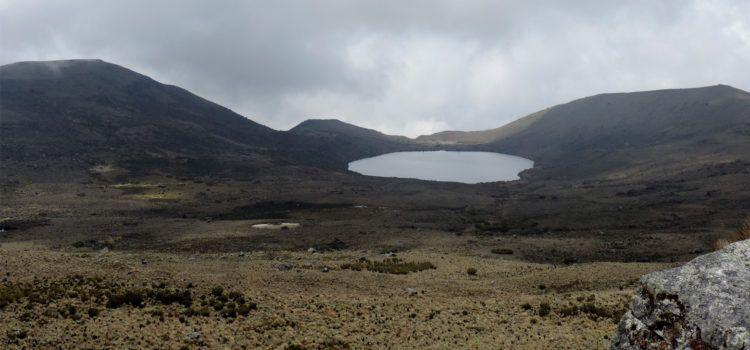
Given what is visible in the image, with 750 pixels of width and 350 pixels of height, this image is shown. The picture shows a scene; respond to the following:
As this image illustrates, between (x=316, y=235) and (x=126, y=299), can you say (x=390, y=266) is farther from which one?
(x=316, y=235)

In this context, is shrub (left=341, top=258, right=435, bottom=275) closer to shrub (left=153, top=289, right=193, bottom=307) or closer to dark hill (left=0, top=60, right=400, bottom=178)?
shrub (left=153, top=289, right=193, bottom=307)

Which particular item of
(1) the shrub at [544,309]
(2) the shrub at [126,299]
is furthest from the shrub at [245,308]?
(1) the shrub at [544,309]

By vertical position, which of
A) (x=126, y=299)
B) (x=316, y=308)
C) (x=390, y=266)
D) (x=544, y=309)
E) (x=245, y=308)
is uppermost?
(x=126, y=299)

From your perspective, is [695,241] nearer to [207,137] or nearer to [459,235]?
[459,235]

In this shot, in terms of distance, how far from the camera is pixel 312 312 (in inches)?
1019

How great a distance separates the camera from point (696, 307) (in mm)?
10062

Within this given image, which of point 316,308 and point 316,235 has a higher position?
point 316,308

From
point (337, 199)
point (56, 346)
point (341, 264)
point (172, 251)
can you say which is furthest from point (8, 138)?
point (56, 346)

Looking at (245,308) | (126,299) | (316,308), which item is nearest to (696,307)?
(316,308)

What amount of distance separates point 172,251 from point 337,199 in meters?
54.4

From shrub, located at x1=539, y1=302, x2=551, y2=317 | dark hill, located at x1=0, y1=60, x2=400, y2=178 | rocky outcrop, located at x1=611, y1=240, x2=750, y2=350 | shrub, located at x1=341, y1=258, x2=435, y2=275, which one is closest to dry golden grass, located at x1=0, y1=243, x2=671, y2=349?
shrub, located at x1=539, y1=302, x2=551, y2=317

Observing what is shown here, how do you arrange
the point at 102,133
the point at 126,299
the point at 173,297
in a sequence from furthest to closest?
the point at 102,133 → the point at 173,297 → the point at 126,299

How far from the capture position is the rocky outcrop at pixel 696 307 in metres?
9.52

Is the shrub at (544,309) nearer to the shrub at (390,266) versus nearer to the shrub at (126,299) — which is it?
the shrub at (390,266)
